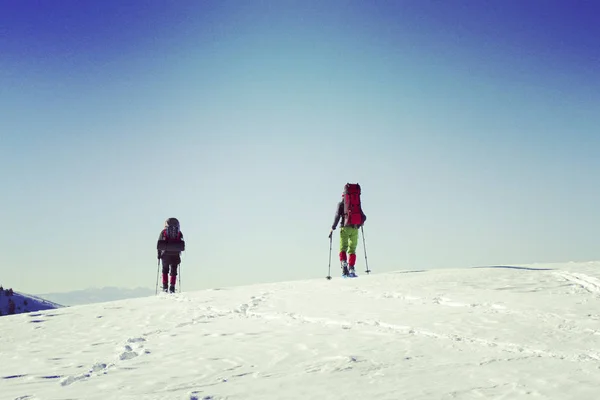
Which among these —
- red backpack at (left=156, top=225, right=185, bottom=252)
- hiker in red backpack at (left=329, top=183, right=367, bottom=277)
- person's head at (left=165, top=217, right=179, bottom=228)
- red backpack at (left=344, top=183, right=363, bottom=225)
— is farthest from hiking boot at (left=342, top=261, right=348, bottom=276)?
person's head at (left=165, top=217, right=179, bottom=228)

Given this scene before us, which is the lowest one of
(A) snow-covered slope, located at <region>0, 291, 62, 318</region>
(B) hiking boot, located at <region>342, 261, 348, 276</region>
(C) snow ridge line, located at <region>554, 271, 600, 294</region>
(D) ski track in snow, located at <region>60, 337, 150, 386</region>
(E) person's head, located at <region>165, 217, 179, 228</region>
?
(D) ski track in snow, located at <region>60, 337, 150, 386</region>

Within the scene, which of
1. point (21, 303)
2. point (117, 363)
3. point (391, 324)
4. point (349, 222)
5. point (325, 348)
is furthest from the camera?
point (21, 303)

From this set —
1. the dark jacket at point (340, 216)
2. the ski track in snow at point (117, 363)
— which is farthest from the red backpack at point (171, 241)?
the ski track in snow at point (117, 363)

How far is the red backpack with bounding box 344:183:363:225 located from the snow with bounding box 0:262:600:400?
17.3 feet

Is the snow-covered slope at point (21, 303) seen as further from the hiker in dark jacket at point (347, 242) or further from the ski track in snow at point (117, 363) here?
the ski track in snow at point (117, 363)

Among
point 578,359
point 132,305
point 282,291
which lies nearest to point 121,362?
point 578,359

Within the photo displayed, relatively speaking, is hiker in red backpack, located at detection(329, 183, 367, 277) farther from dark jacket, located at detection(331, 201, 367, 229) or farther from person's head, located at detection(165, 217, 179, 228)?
person's head, located at detection(165, 217, 179, 228)

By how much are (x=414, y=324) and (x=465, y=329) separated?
73 cm

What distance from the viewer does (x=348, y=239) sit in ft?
52.7

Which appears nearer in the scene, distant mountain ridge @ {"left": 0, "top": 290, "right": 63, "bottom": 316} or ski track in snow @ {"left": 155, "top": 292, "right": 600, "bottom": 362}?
ski track in snow @ {"left": 155, "top": 292, "right": 600, "bottom": 362}

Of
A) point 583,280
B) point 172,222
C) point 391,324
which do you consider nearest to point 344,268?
point 172,222

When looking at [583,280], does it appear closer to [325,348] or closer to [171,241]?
[325,348]

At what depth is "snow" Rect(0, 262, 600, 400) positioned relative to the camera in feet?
13.7

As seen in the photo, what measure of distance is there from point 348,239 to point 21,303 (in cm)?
5025
